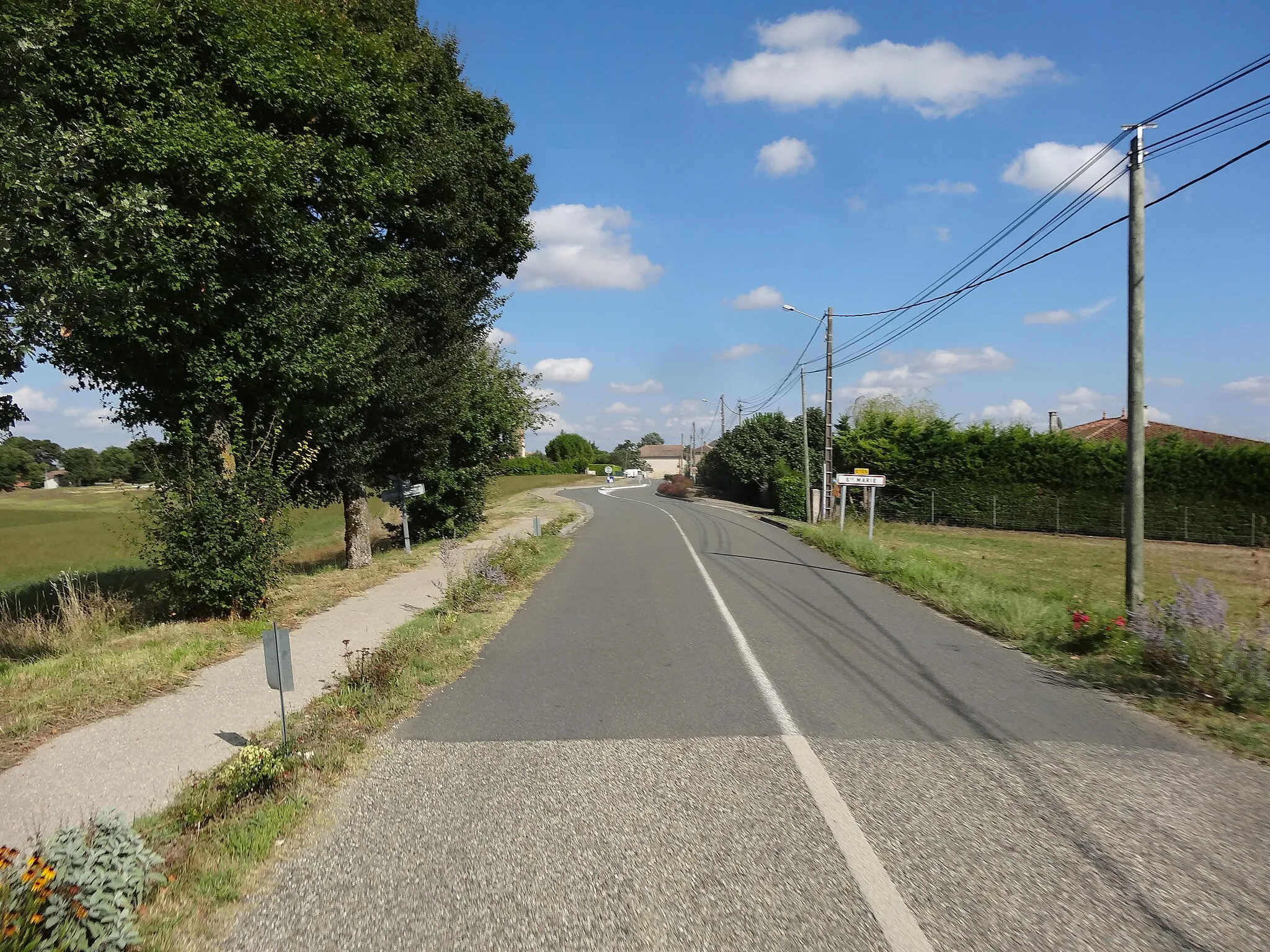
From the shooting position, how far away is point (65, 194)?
7172 millimetres

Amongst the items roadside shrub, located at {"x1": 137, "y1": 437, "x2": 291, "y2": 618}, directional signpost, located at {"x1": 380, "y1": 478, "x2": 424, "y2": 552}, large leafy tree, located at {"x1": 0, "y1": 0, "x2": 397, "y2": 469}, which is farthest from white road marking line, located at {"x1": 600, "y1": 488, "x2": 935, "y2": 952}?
directional signpost, located at {"x1": 380, "y1": 478, "x2": 424, "y2": 552}

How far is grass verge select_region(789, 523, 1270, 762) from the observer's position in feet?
22.6

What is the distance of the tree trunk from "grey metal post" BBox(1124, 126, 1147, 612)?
1341cm

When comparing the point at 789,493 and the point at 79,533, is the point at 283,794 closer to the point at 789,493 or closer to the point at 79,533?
the point at 79,533

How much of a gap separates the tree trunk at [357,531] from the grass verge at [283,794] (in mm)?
7380

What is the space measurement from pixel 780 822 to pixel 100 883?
321cm

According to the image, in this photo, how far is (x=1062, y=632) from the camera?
10.3 meters

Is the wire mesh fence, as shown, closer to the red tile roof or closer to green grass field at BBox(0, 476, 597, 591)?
the red tile roof

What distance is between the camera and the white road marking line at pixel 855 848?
138 inches

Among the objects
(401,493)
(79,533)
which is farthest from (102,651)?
(79,533)

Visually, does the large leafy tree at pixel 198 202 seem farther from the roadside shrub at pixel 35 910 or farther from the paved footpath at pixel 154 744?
the roadside shrub at pixel 35 910

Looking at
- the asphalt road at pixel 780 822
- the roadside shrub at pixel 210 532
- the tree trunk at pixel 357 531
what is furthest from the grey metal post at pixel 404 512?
the asphalt road at pixel 780 822

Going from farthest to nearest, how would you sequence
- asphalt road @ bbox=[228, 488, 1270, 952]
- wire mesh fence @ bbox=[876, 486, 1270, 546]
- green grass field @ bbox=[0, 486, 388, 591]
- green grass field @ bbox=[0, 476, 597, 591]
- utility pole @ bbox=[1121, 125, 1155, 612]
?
wire mesh fence @ bbox=[876, 486, 1270, 546], green grass field @ bbox=[0, 476, 597, 591], green grass field @ bbox=[0, 486, 388, 591], utility pole @ bbox=[1121, 125, 1155, 612], asphalt road @ bbox=[228, 488, 1270, 952]

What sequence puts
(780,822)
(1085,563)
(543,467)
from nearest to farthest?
1. (780,822)
2. (1085,563)
3. (543,467)
